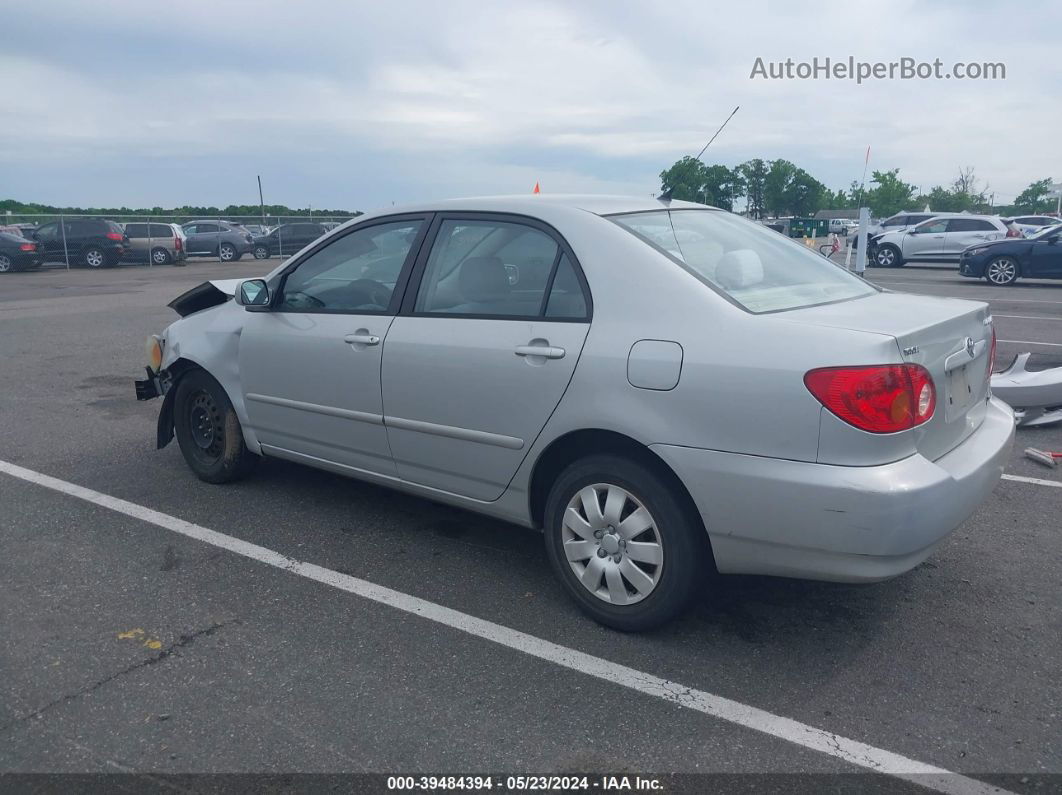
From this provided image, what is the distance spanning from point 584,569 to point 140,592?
6.45ft

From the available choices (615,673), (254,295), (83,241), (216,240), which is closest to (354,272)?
(254,295)

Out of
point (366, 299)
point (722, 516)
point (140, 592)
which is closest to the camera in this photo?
point (722, 516)

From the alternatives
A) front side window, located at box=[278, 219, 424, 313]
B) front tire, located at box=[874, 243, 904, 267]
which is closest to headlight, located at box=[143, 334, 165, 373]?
front side window, located at box=[278, 219, 424, 313]

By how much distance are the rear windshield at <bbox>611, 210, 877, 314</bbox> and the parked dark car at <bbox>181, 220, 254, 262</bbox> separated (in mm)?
30221

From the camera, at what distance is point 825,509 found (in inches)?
119

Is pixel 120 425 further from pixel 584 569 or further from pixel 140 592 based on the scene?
pixel 584 569

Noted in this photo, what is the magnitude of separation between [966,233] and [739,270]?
24132 mm

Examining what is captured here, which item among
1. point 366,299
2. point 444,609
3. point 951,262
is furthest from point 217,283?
point 951,262

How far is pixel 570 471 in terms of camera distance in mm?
3629

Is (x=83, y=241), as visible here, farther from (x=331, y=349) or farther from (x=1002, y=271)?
(x=331, y=349)

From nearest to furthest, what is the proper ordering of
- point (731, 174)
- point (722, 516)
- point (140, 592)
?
1. point (722, 516)
2. point (140, 592)
3. point (731, 174)

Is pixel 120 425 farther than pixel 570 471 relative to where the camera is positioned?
Yes

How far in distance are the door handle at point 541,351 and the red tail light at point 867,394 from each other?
994 mm

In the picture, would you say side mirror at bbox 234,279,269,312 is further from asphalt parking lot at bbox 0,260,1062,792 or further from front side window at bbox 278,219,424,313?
asphalt parking lot at bbox 0,260,1062,792
